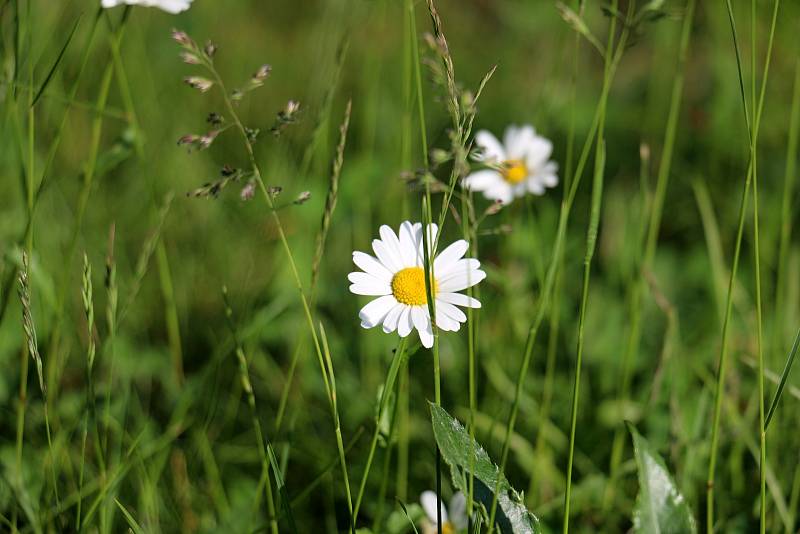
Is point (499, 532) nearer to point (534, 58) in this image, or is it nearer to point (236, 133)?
point (236, 133)

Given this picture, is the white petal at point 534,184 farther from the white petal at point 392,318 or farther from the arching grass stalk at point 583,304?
the white petal at point 392,318

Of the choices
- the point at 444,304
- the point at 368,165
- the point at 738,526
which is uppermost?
the point at 444,304

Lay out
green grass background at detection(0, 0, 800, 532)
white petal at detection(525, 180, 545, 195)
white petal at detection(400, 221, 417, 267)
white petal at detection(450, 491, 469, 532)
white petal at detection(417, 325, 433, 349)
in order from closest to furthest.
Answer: white petal at detection(417, 325, 433, 349), white petal at detection(400, 221, 417, 267), white petal at detection(450, 491, 469, 532), green grass background at detection(0, 0, 800, 532), white petal at detection(525, 180, 545, 195)

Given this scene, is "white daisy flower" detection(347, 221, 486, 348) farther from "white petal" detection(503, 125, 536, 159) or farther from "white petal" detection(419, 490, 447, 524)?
"white petal" detection(503, 125, 536, 159)

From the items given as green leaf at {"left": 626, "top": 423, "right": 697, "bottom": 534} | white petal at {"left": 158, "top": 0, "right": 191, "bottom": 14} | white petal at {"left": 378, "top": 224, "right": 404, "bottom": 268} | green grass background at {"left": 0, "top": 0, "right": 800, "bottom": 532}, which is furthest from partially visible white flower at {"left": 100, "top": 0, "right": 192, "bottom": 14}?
green leaf at {"left": 626, "top": 423, "right": 697, "bottom": 534}

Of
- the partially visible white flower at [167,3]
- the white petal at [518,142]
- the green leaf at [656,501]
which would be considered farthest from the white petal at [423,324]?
the white petal at [518,142]

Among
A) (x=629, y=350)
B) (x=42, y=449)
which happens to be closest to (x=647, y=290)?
(x=629, y=350)

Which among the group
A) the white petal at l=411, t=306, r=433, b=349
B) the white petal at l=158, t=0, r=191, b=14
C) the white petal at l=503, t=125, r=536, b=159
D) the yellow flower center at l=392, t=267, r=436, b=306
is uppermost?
the white petal at l=158, t=0, r=191, b=14
